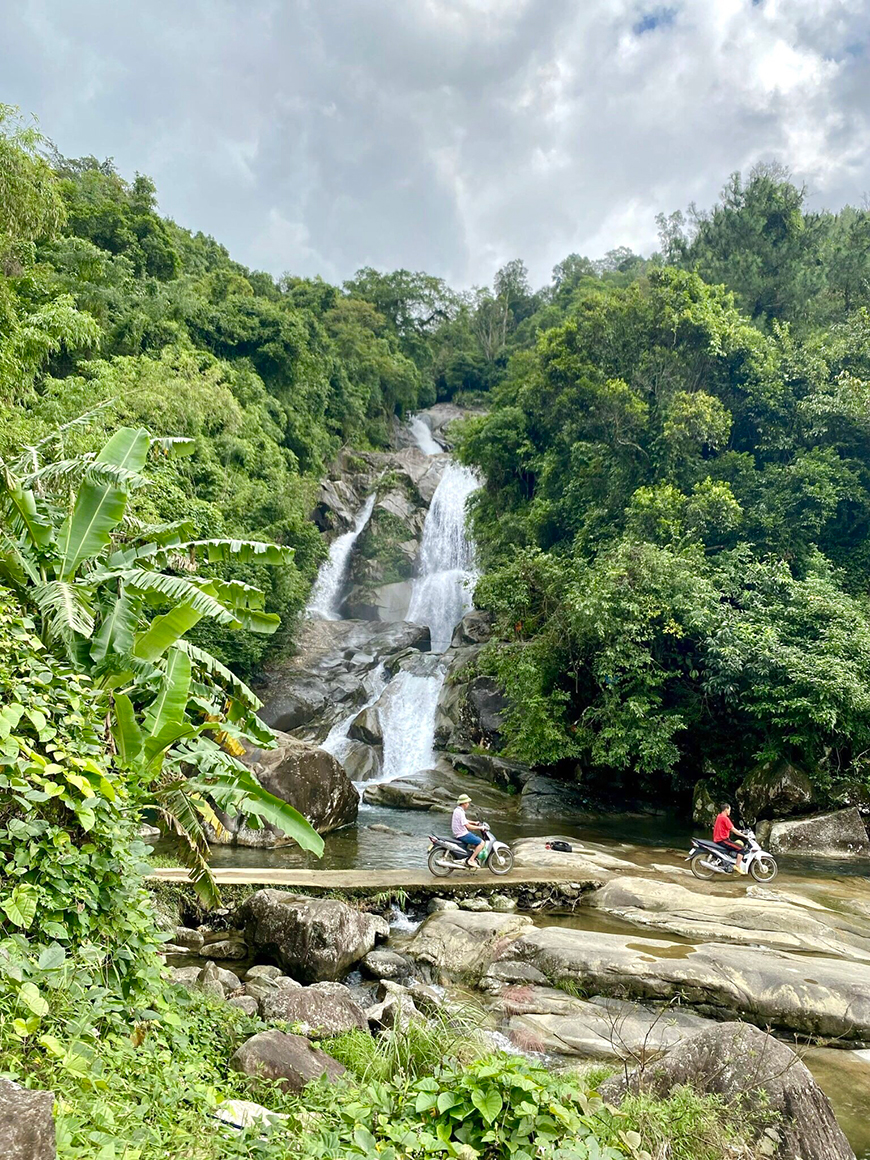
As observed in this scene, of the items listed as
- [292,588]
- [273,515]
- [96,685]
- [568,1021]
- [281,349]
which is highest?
[281,349]

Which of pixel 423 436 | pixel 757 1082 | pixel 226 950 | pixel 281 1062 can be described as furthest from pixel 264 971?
pixel 423 436

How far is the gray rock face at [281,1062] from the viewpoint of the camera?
4.31m

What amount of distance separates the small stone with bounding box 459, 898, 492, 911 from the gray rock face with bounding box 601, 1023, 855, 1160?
5650 mm

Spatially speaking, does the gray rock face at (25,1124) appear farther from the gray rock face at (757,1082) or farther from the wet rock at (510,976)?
the wet rock at (510,976)

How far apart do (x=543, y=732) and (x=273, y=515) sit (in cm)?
1267

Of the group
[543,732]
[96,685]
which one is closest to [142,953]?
[96,685]

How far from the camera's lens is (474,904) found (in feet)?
33.5

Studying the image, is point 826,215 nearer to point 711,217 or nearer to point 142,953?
point 711,217

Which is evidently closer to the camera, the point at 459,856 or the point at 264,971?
the point at 264,971

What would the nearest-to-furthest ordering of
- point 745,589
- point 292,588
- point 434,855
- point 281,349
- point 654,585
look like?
point 434,855
point 654,585
point 745,589
point 292,588
point 281,349

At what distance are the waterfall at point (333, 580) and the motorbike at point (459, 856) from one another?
2004 centimetres

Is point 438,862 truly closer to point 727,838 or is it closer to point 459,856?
point 459,856

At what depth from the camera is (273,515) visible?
24141 mm

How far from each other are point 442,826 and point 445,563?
1833 cm
